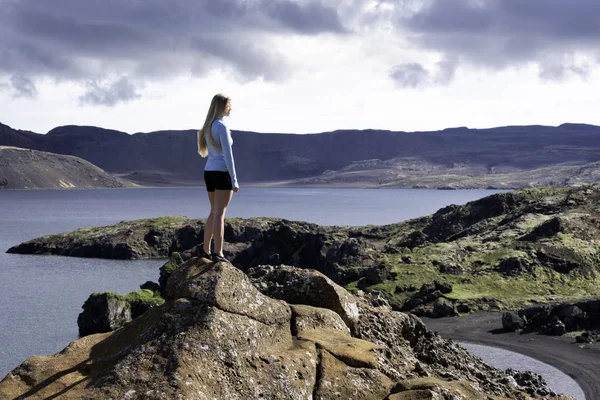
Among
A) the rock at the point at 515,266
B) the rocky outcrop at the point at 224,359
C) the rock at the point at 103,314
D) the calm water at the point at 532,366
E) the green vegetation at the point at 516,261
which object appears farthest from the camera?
the rock at the point at 515,266

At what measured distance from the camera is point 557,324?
7662cm

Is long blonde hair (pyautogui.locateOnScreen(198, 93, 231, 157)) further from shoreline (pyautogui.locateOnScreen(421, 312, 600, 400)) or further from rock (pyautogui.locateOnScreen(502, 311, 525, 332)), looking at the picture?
rock (pyautogui.locateOnScreen(502, 311, 525, 332))

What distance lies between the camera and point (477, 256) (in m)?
108

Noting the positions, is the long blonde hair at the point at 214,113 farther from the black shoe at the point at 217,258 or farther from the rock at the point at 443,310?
the rock at the point at 443,310

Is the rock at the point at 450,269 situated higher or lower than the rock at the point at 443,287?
higher

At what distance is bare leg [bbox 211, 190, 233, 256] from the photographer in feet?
70.5

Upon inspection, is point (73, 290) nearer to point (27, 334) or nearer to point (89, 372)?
point (27, 334)

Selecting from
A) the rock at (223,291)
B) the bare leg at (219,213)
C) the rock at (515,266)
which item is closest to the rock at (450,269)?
A: the rock at (515,266)

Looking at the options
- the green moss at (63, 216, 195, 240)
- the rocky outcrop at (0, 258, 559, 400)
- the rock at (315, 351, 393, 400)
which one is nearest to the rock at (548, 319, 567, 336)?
the rocky outcrop at (0, 258, 559, 400)

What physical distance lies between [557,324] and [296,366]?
62437 millimetres

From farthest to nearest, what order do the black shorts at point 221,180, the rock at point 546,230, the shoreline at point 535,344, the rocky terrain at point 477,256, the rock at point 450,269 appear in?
the rock at point 546,230
the rock at point 450,269
the rocky terrain at point 477,256
the shoreline at point 535,344
the black shorts at point 221,180

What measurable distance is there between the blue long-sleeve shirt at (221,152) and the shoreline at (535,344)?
140ft

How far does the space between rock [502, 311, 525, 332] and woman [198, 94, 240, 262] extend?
6202 centimetres

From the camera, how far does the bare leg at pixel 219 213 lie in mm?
21484
